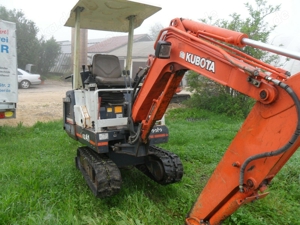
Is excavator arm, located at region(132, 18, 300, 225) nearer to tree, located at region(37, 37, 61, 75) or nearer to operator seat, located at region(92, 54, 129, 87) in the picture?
operator seat, located at region(92, 54, 129, 87)

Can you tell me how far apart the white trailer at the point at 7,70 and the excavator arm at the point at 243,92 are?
4901 millimetres

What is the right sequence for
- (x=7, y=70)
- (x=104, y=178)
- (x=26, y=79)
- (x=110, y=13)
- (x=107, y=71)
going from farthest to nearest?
(x=26, y=79), (x=7, y=70), (x=110, y=13), (x=107, y=71), (x=104, y=178)

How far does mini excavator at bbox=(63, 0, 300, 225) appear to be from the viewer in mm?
2152

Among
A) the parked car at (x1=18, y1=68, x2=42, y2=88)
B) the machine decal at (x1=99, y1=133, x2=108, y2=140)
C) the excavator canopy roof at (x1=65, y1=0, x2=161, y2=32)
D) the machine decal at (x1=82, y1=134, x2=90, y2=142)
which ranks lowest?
the parked car at (x1=18, y1=68, x2=42, y2=88)

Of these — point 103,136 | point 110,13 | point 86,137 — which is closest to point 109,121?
point 103,136

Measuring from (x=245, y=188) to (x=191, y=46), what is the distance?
1.30 meters

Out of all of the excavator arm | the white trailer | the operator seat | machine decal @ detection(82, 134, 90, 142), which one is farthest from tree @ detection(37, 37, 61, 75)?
the excavator arm

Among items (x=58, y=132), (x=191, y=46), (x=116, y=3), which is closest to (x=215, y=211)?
(x=191, y=46)

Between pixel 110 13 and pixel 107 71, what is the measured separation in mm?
1015

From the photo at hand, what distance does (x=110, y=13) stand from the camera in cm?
489

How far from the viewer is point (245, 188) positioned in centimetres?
233

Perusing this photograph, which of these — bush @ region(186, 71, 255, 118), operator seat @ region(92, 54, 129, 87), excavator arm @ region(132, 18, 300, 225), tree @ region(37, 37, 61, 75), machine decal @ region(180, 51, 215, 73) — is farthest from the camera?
tree @ region(37, 37, 61, 75)

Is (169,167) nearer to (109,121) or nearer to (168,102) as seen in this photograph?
(109,121)

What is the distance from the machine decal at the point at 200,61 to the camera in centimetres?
250
